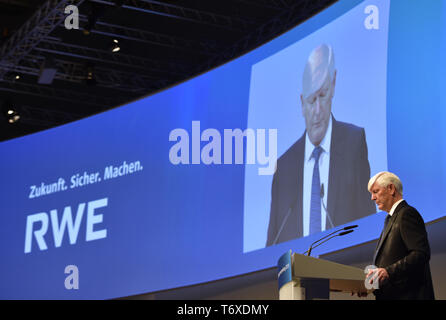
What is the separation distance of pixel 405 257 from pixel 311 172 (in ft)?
10.4

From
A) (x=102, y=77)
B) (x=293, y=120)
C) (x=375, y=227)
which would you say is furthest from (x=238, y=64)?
(x=102, y=77)

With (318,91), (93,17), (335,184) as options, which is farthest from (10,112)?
(335,184)

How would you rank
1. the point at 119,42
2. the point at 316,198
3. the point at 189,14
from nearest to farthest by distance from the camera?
the point at 316,198, the point at 189,14, the point at 119,42

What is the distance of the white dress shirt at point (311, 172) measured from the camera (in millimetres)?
5643

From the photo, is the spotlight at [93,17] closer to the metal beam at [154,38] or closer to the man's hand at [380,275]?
the metal beam at [154,38]

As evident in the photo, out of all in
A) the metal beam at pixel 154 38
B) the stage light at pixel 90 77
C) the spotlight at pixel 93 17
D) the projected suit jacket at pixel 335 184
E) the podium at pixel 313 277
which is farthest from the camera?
the stage light at pixel 90 77

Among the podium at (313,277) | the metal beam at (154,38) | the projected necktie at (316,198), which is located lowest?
the podium at (313,277)

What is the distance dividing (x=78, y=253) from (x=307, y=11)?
3.97m

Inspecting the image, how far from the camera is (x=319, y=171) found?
5.77m

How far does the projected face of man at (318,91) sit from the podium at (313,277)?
308 cm

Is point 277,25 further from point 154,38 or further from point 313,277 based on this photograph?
point 313,277

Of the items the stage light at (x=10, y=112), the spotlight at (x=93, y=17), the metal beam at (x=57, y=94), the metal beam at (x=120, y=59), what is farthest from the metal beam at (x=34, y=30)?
the metal beam at (x=57, y=94)

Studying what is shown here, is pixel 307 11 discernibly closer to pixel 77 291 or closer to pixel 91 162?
pixel 91 162

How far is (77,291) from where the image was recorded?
7988 mm
